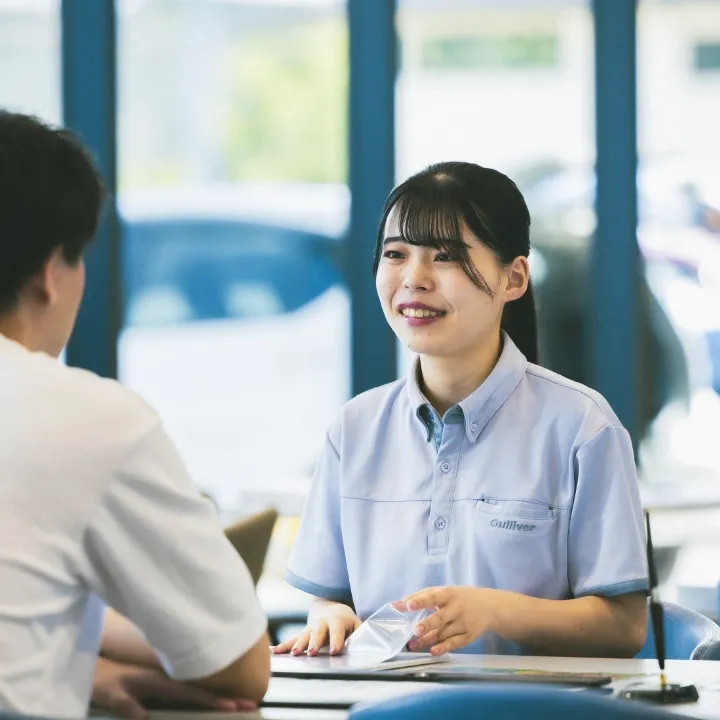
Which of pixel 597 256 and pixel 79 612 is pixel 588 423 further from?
pixel 597 256

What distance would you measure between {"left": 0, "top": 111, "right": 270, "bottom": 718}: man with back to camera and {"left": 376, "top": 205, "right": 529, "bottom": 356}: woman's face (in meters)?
0.83

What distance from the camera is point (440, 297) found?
6.84 ft

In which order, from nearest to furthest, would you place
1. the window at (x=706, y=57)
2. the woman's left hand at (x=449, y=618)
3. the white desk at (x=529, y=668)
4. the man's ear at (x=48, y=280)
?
the man's ear at (x=48, y=280) < the white desk at (x=529, y=668) < the woman's left hand at (x=449, y=618) < the window at (x=706, y=57)

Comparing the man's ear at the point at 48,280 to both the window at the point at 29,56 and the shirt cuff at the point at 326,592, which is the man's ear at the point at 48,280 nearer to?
the shirt cuff at the point at 326,592

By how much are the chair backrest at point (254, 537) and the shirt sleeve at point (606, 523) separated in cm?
117

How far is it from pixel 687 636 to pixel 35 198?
1.34 m

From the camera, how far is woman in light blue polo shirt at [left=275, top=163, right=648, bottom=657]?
1940 mm

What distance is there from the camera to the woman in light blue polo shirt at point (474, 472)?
1.94 meters

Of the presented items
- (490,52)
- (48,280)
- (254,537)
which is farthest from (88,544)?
(490,52)

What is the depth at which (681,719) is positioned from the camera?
3.58 feet

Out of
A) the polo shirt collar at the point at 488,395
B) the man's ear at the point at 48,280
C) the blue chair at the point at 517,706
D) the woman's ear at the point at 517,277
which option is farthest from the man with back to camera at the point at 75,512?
the woman's ear at the point at 517,277

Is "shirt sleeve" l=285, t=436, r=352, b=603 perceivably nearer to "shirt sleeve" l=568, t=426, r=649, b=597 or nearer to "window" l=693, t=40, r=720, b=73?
"shirt sleeve" l=568, t=426, r=649, b=597

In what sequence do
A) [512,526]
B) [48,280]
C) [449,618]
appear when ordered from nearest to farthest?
[48,280] < [449,618] < [512,526]

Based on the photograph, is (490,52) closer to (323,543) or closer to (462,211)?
(462,211)
